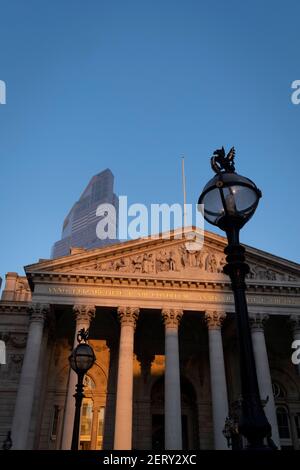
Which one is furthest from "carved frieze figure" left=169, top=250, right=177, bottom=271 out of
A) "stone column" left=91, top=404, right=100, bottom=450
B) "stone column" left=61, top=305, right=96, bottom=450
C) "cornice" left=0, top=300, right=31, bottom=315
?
"cornice" left=0, top=300, right=31, bottom=315

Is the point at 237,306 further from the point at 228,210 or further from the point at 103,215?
the point at 103,215

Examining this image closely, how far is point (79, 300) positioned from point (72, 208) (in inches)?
5144

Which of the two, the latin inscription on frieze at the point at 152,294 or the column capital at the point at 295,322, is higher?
the latin inscription on frieze at the point at 152,294

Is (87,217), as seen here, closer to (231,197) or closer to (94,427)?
(94,427)

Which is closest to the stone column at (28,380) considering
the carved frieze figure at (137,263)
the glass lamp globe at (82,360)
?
the carved frieze figure at (137,263)

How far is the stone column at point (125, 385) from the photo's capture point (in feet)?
73.9

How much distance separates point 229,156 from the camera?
7.84 meters

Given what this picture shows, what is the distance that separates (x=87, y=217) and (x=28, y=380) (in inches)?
4540

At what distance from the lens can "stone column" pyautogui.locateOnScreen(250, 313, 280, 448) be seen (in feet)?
77.9

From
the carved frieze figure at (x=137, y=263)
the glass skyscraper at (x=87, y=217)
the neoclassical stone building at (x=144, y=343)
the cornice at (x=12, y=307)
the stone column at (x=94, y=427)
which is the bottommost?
the stone column at (x=94, y=427)

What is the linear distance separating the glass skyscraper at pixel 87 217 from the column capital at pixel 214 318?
9388 centimetres

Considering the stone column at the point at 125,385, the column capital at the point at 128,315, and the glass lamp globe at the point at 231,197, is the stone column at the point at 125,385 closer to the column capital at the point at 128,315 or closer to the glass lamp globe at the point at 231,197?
the column capital at the point at 128,315

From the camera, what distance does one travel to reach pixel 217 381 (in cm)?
2462

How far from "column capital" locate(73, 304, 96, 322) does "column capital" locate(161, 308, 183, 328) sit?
15.2 feet
